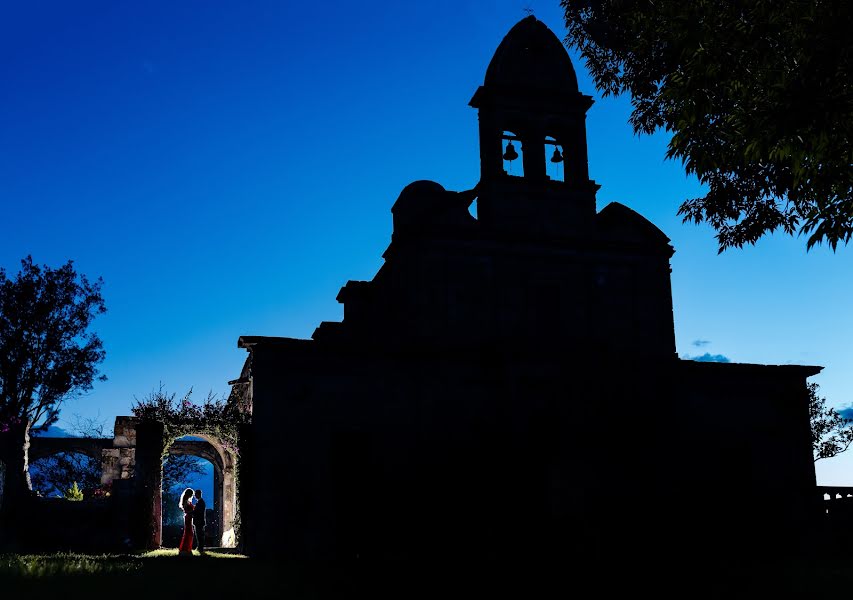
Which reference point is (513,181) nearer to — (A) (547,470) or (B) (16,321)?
(A) (547,470)

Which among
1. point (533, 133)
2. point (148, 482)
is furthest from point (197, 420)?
point (533, 133)

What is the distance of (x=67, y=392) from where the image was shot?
32750 millimetres

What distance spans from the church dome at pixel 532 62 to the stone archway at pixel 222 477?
14.0m

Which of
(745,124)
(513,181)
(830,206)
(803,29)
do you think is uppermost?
(513,181)

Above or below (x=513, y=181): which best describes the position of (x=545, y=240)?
below

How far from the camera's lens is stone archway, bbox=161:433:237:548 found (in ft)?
90.4

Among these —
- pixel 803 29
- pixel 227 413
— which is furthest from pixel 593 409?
pixel 803 29

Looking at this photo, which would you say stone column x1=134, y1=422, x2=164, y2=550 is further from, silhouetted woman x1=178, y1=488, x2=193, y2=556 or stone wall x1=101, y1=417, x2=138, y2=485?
stone wall x1=101, y1=417, x2=138, y2=485

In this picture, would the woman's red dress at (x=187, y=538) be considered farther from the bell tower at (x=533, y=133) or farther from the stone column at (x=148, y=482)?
the bell tower at (x=533, y=133)

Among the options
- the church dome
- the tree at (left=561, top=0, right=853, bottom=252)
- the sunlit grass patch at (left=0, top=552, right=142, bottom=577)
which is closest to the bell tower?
the church dome

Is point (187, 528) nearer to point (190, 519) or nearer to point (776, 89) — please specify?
point (190, 519)

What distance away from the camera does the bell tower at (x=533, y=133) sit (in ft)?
80.8

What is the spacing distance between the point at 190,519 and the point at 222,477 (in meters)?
11.7

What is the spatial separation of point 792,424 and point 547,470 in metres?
9.10
